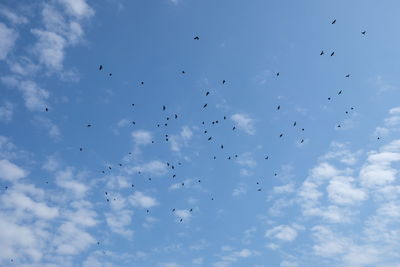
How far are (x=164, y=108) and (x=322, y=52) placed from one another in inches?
725

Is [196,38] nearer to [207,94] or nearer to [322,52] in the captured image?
[207,94]

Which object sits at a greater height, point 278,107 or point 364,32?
point 364,32

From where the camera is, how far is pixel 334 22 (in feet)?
124

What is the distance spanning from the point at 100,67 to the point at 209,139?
17.1 m

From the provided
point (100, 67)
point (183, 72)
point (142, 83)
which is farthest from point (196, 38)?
point (100, 67)

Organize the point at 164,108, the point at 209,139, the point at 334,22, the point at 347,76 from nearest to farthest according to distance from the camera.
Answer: the point at 334,22 < the point at 347,76 < the point at 164,108 < the point at 209,139

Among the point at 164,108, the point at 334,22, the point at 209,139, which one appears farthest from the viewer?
the point at 209,139

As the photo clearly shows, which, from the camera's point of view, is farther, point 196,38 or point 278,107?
point 278,107

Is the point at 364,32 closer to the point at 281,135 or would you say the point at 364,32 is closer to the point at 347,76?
the point at 347,76

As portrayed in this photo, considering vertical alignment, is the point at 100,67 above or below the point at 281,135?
above

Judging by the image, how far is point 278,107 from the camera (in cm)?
4191

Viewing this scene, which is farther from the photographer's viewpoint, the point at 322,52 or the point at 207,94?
the point at 207,94

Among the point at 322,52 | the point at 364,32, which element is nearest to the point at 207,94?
the point at 322,52

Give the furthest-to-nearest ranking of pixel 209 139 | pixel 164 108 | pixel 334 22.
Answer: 1. pixel 209 139
2. pixel 164 108
3. pixel 334 22
